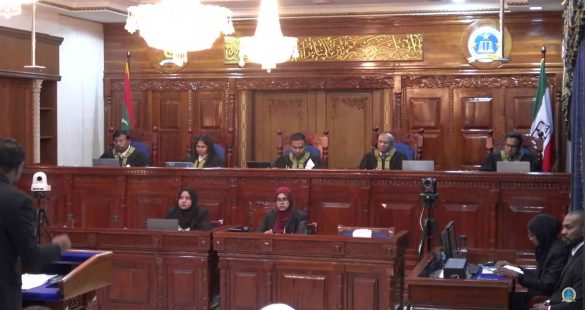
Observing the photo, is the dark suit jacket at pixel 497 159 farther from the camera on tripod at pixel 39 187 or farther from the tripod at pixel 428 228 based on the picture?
the camera on tripod at pixel 39 187

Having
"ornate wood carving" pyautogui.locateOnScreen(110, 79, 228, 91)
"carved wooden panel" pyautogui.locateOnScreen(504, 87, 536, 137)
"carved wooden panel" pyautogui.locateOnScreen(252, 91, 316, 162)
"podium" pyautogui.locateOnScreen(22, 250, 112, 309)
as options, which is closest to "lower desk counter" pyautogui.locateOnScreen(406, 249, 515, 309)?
"podium" pyautogui.locateOnScreen(22, 250, 112, 309)

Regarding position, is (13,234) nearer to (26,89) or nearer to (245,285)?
(245,285)

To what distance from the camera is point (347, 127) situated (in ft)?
41.3

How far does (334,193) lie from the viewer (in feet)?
29.7

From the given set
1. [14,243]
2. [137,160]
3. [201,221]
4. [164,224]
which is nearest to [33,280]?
[14,243]

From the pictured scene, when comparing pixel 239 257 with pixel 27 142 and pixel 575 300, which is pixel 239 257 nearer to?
pixel 575 300

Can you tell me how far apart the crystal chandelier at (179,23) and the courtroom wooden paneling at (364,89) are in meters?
4.77

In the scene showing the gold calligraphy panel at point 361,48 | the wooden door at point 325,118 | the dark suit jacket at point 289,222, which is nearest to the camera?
the dark suit jacket at point 289,222

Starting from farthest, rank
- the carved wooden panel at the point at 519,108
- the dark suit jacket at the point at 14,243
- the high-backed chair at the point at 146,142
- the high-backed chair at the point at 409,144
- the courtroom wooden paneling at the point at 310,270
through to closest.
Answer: the carved wooden panel at the point at 519,108, the high-backed chair at the point at 146,142, the high-backed chair at the point at 409,144, the courtroom wooden paneling at the point at 310,270, the dark suit jacket at the point at 14,243

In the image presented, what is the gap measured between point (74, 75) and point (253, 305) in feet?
21.3

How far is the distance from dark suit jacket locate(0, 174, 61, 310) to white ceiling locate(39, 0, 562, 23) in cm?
778

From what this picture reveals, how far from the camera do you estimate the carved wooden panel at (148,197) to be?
9438 millimetres

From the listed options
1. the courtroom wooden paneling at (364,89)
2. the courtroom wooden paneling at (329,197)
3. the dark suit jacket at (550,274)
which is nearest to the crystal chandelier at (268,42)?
the courtroom wooden paneling at (329,197)

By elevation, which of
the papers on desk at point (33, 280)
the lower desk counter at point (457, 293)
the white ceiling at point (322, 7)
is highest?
the white ceiling at point (322, 7)
